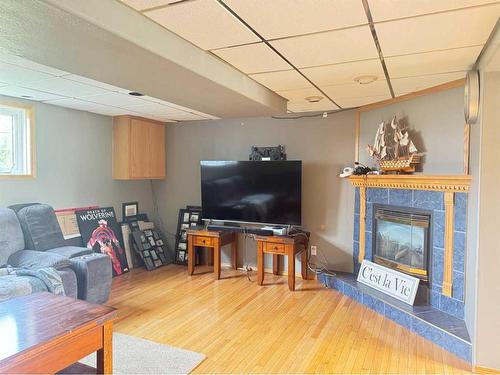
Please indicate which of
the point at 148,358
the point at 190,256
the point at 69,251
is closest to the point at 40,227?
the point at 69,251

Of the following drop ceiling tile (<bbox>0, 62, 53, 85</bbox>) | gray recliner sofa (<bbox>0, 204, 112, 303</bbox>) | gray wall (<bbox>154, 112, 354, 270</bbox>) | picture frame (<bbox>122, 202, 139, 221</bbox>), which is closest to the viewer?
drop ceiling tile (<bbox>0, 62, 53, 85</bbox>)

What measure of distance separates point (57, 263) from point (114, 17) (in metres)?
2.32

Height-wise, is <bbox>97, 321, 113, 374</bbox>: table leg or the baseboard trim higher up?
<bbox>97, 321, 113, 374</bbox>: table leg

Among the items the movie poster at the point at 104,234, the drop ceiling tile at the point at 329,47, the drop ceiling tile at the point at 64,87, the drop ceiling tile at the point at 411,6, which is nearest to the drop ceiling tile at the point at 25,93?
the drop ceiling tile at the point at 64,87

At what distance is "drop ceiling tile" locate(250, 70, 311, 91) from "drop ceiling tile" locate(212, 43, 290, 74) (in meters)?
0.12

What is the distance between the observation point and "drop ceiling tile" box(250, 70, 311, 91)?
271 centimetres

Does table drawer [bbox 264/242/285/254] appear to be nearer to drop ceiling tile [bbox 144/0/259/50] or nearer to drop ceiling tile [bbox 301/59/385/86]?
drop ceiling tile [bbox 301/59/385/86]

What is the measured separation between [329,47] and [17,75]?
8.10 ft

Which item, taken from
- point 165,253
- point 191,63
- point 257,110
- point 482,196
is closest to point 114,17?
point 191,63

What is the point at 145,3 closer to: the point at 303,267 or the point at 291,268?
the point at 291,268

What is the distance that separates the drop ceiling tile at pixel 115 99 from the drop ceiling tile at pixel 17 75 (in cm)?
63

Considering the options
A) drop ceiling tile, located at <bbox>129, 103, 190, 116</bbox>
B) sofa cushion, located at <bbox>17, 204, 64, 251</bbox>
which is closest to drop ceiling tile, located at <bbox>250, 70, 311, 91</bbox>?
drop ceiling tile, located at <bbox>129, 103, 190, 116</bbox>

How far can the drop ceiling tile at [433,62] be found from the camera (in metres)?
2.21

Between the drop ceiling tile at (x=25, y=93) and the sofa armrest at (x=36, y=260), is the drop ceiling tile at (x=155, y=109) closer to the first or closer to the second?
the drop ceiling tile at (x=25, y=93)
